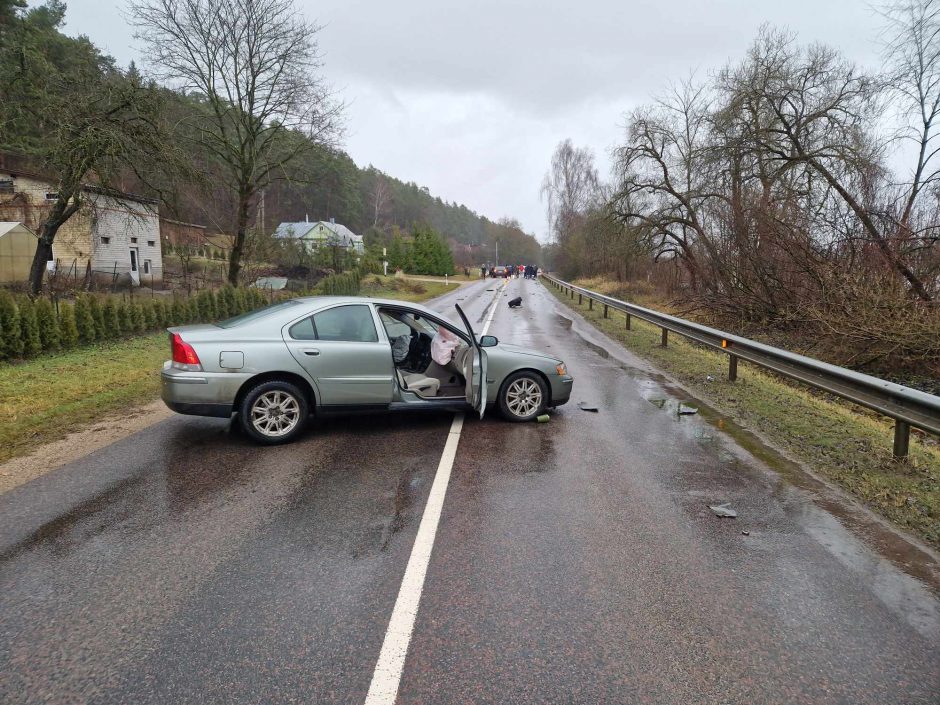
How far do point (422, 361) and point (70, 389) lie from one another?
5.26m

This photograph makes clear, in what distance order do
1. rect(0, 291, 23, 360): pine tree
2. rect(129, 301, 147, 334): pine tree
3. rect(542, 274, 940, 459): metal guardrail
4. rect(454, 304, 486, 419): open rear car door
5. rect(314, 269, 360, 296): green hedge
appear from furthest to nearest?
rect(314, 269, 360, 296): green hedge → rect(129, 301, 147, 334): pine tree → rect(0, 291, 23, 360): pine tree → rect(454, 304, 486, 419): open rear car door → rect(542, 274, 940, 459): metal guardrail

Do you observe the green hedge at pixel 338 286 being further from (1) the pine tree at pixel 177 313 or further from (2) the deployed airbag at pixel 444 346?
(2) the deployed airbag at pixel 444 346

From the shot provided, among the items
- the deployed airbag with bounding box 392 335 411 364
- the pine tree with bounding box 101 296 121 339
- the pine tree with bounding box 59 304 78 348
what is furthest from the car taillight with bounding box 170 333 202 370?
the pine tree with bounding box 101 296 121 339

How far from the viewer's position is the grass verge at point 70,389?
6648 millimetres

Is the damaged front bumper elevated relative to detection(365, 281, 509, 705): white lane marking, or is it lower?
elevated

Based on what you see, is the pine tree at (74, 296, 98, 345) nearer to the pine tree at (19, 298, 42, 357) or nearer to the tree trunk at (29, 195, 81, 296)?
the pine tree at (19, 298, 42, 357)

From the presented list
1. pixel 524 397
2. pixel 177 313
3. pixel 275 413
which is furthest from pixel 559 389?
pixel 177 313

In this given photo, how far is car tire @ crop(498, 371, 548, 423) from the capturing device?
714cm

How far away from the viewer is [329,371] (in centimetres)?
621

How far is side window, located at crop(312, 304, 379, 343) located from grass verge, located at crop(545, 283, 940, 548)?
15.2 feet

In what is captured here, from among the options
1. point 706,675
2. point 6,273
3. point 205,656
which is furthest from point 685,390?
point 6,273

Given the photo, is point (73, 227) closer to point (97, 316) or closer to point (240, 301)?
point (240, 301)

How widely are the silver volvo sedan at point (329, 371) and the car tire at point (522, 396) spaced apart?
1 centimetres

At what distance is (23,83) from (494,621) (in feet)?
87.1
